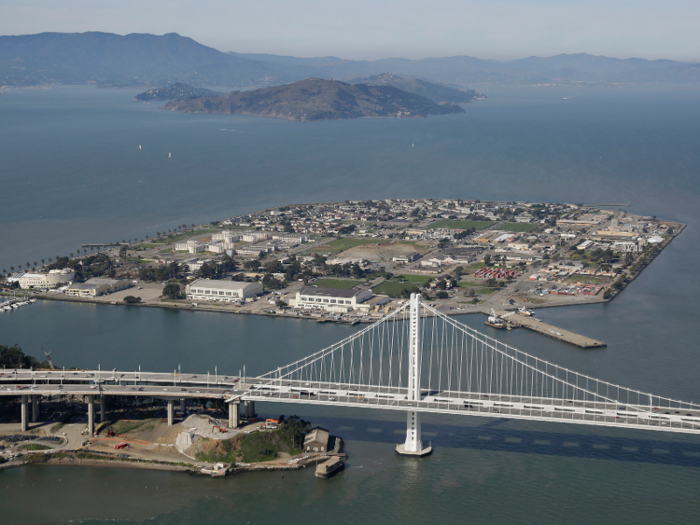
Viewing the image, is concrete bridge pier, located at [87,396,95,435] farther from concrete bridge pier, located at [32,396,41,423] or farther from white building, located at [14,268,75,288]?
white building, located at [14,268,75,288]

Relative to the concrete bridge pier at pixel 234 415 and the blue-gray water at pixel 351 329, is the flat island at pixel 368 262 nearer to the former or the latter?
the blue-gray water at pixel 351 329

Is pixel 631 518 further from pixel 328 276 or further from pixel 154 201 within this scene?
pixel 154 201

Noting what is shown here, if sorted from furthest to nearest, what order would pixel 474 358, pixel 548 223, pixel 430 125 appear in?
pixel 430 125 < pixel 548 223 < pixel 474 358

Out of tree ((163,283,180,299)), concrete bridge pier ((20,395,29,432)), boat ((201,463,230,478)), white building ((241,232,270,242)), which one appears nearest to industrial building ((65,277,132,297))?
tree ((163,283,180,299))

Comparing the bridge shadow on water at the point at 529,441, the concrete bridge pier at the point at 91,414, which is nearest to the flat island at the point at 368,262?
the bridge shadow on water at the point at 529,441

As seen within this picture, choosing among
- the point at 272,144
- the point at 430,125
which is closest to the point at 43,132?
the point at 272,144

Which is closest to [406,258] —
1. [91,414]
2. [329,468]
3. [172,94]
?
[91,414]
